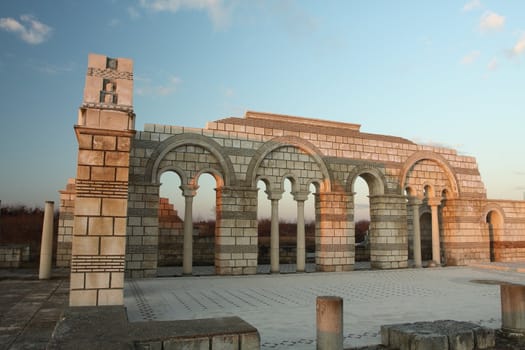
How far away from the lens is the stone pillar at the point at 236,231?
46.2 ft

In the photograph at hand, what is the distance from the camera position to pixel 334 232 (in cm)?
1580

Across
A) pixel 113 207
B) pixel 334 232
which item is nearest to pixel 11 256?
pixel 113 207

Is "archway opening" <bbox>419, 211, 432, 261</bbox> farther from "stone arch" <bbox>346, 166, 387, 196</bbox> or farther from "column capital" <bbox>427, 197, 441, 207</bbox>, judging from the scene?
"stone arch" <bbox>346, 166, 387, 196</bbox>

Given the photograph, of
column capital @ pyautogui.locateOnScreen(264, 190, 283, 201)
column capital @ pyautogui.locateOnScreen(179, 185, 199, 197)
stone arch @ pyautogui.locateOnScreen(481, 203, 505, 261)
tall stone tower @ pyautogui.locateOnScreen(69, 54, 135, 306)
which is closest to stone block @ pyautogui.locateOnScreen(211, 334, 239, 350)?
tall stone tower @ pyautogui.locateOnScreen(69, 54, 135, 306)

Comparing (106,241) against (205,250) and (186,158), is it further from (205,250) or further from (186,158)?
(205,250)

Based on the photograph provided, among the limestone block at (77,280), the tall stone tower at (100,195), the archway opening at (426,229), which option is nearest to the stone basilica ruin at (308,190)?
the tall stone tower at (100,195)

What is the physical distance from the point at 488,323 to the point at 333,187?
9.63 m

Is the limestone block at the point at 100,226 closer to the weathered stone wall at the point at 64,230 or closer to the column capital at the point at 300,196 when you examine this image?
the column capital at the point at 300,196

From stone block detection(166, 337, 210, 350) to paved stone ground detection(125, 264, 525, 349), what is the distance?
4.60ft

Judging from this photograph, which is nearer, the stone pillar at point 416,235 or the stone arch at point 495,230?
the stone pillar at point 416,235

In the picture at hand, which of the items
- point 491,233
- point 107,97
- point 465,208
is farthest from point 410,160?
point 107,97

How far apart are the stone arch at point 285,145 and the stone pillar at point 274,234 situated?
1.01 metres

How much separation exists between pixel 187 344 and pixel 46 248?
429 inches

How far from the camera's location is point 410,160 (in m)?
18.0
